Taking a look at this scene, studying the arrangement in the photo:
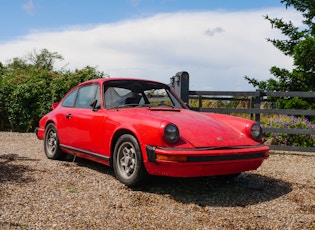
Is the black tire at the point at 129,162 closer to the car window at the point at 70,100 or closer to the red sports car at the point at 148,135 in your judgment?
the red sports car at the point at 148,135

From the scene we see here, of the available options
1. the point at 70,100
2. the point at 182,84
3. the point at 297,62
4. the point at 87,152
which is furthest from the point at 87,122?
the point at 297,62

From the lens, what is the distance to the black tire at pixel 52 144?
6.99 meters

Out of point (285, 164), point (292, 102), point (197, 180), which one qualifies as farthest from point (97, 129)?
point (292, 102)

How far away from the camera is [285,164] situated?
7867 millimetres

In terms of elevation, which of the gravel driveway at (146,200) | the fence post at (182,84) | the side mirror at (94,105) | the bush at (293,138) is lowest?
the gravel driveway at (146,200)

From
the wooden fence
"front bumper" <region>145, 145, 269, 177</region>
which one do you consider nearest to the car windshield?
"front bumper" <region>145, 145, 269, 177</region>

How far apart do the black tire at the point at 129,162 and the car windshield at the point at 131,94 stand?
2.85 feet

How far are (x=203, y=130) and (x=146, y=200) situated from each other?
1110mm

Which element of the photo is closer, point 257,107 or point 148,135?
point 148,135

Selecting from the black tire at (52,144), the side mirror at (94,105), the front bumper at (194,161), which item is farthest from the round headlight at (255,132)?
the black tire at (52,144)

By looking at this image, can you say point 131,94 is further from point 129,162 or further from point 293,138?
point 293,138

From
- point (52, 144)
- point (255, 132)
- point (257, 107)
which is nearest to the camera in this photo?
point (255, 132)

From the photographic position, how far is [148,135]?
4.78 m

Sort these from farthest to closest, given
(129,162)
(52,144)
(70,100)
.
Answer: (52,144), (70,100), (129,162)
